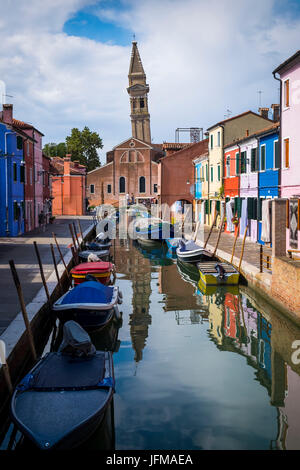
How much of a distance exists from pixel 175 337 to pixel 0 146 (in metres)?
17.8

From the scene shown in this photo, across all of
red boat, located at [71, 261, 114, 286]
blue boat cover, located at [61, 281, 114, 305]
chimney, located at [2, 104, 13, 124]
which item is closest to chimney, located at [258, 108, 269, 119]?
chimney, located at [2, 104, 13, 124]

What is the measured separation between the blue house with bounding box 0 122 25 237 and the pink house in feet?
43.7

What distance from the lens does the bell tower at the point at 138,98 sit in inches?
3568

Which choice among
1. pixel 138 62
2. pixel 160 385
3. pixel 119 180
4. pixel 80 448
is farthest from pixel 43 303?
pixel 138 62

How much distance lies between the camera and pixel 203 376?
9.34m

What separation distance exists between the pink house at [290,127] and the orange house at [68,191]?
35284 mm

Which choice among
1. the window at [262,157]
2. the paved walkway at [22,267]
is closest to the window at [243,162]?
the window at [262,157]

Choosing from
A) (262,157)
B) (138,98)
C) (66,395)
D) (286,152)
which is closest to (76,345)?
(66,395)

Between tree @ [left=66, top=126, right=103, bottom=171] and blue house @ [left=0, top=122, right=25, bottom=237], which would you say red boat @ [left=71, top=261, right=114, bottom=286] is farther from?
tree @ [left=66, top=126, right=103, bottom=171]

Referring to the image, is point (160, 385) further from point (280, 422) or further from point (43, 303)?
point (43, 303)

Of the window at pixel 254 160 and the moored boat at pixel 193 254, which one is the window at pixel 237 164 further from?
the moored boat at pixel 193 254

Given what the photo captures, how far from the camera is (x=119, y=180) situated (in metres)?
67.8

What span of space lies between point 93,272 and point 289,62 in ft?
33.8

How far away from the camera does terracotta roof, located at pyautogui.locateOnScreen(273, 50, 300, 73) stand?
55.3ft
